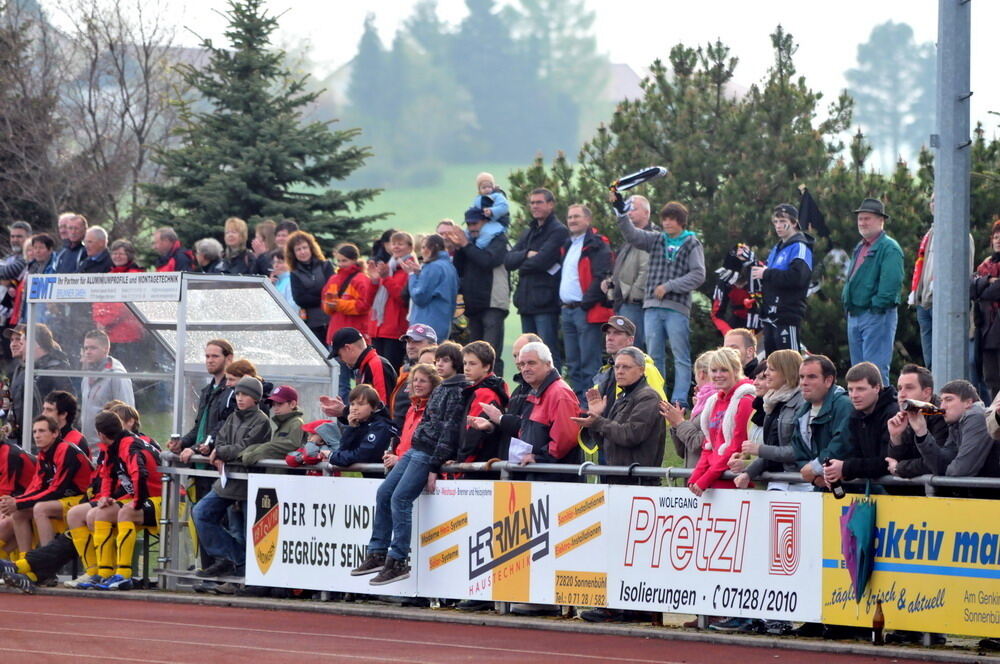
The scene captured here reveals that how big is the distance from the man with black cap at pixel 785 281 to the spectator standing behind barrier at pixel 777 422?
3.76 meters

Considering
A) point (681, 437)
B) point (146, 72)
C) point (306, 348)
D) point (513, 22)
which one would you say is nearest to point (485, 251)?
point (306, 348)

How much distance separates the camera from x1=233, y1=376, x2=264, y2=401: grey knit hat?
14.5m

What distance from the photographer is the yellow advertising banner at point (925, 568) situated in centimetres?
1023

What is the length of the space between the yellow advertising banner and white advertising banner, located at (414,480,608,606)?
1964mm

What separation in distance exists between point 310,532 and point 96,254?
664cm

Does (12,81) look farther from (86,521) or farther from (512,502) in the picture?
(512,502)

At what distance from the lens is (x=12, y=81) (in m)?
37.8

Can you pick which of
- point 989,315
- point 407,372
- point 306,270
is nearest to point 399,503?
point 407,372

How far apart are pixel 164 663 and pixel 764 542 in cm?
422

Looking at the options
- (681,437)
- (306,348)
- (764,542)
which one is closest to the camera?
(764,542)

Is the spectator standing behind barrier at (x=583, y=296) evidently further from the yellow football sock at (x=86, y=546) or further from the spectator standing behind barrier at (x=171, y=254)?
the yellow football sock at (x=86, y=546)

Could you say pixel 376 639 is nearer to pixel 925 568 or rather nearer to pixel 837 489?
pixel 837 489

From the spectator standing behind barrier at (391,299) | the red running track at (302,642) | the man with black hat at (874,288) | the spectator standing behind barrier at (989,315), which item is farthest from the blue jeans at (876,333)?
the spectator standing behind barrier at (391,299)

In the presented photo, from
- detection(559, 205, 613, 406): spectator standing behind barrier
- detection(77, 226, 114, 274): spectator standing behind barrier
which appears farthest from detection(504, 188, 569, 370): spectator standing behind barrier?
detection(77, 226, 114, 274): spectator standing behind barrier
